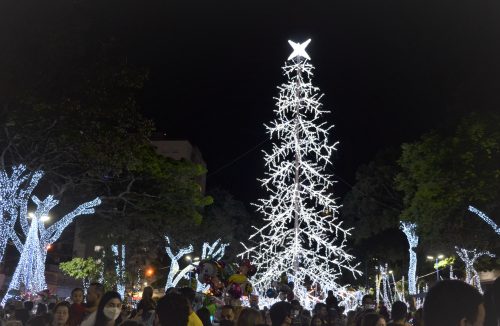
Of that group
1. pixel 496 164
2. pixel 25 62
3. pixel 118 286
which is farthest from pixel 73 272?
pixel 496 164

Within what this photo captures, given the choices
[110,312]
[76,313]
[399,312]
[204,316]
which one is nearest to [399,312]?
[399,312]

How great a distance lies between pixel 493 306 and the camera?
11.6 feet

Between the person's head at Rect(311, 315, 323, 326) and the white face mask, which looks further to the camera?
the person's head at Rect(311, 315, 323, 326)

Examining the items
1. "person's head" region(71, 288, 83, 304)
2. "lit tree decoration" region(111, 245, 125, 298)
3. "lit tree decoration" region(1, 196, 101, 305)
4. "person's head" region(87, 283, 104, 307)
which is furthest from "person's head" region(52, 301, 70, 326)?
"lit tree decoration" region(111, 245, 125, 298)

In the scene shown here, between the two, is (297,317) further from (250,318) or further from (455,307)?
(455,307)

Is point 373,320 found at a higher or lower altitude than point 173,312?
higher

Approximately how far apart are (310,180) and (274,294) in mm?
5673

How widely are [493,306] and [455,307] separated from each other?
43.0 inches

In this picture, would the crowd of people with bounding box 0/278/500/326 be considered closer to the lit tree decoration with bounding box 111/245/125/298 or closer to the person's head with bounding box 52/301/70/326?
the person's head with bounding box 52/301/70/326

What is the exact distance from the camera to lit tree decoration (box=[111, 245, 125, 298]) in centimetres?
2966

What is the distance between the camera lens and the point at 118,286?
29.6 metres

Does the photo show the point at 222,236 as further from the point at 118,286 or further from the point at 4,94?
the point at 4,94

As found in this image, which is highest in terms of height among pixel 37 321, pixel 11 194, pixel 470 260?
pixel 470 260

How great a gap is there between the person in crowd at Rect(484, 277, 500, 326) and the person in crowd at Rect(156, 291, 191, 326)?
2.26 metres
